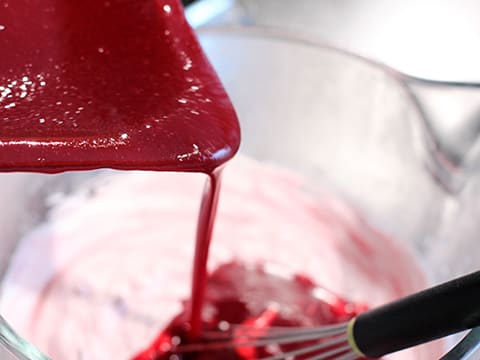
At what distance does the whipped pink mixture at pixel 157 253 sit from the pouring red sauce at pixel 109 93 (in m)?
0.18

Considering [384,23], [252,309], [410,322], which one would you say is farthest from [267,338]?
[384,23]

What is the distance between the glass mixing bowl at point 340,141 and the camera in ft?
2.32

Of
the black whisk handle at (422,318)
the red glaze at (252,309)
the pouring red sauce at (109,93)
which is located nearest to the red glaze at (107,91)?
the pouring red sauce at (109,93)

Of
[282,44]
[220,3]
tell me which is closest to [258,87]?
[282,44]

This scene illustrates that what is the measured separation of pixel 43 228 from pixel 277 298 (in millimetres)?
214

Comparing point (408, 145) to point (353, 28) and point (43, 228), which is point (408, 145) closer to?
point (353, 28)

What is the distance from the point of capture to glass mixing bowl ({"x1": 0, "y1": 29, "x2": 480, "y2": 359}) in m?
0.71

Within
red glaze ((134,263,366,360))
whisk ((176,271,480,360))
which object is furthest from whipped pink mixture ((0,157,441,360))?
whisk ((176,271,480,360))

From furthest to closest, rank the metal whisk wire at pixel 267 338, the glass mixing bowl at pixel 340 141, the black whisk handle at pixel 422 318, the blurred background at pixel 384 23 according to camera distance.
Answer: the blurred background at pixel 384 23 < the glass mixing bowl at pixel 340 141 < the metal whisk wire at pixel 267 338 < the black whisk handle at pixel 422 318

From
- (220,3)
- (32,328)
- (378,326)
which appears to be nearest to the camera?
(378,326)

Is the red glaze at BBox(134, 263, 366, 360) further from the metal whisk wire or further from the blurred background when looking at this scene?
the blurred background

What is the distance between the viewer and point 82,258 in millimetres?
718

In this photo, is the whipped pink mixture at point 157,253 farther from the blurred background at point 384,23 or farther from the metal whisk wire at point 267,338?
the blurred background at point 384,23

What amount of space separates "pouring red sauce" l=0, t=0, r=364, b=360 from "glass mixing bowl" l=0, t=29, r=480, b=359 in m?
0.20
